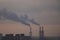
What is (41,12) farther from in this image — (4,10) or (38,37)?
(4,10)

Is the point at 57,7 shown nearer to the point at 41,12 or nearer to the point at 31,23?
the point at 41,12

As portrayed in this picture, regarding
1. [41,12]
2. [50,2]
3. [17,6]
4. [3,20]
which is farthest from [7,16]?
[50,2]

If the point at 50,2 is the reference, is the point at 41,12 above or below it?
below

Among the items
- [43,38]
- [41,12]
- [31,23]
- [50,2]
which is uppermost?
[50,2]

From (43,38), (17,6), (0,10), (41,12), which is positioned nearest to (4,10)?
(0,10)

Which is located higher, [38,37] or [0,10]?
[0,10]

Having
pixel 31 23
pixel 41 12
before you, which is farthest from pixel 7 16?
pixel 41 12

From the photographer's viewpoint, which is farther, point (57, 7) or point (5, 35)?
point (57, 7)
